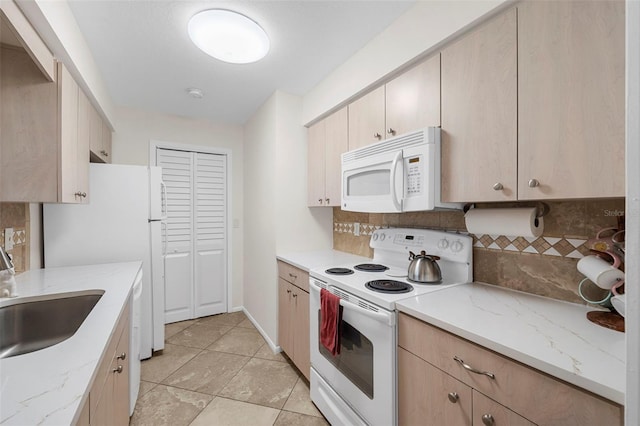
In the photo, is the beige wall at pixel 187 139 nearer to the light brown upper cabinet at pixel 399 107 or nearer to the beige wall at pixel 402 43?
the beige wall at pixel 402 43

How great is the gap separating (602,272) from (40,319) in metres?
2.37

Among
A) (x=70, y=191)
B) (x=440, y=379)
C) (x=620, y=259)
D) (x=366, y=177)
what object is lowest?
(x=440, y=379)

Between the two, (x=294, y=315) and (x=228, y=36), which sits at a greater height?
(x=228, y=36)

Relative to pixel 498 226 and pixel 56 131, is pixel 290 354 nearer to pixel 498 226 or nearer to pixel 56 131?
pixel 498 226

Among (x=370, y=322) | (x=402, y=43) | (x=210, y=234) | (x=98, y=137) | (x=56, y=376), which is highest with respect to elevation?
(x=402, y=43)

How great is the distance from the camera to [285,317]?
2311 mm

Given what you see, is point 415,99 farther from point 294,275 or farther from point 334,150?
point 294,275

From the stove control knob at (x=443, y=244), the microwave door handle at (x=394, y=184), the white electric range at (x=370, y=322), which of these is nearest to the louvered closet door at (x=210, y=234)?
the white electric range at (x=370, y=322)

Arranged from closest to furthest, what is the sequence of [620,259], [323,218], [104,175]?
[620,259], [104,175], [323,218]

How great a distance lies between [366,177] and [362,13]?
3.06ft

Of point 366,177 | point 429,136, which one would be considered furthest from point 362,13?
point 366,177

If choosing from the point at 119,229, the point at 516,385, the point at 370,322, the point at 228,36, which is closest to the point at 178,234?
the point at 119,229

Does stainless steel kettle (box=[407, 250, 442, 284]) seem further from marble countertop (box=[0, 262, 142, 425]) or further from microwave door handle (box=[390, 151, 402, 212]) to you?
marble countertop (box=[0, 262, 142, 425])

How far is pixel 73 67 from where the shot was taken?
155 centimetres
